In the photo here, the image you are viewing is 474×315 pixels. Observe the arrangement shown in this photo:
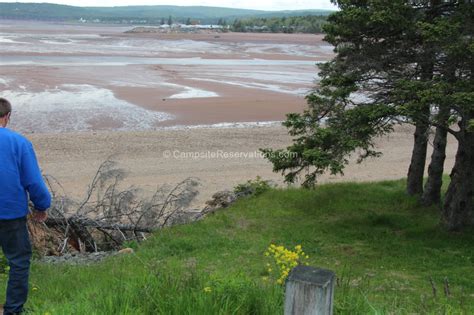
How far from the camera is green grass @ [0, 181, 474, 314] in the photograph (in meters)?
4.27

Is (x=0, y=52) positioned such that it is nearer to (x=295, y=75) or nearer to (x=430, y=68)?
(x=295, y=75)

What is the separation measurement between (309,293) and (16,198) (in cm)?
270

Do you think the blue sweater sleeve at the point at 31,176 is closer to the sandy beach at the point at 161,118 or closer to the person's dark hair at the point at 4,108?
the person's dark hair at the point at 4,108

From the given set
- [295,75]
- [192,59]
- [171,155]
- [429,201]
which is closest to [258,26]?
[192,59]

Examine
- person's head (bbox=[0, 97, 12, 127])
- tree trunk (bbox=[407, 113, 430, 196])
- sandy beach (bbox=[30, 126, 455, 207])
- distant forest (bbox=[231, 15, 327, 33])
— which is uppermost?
distant forest (bbox=[231, 15, 327, 33])

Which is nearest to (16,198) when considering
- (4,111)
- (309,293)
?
(4,111)

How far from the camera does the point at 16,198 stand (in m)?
4.57

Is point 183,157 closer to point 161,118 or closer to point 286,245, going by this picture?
point 161,118

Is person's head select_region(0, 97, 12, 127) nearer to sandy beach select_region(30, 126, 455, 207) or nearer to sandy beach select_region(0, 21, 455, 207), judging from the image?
sandy beach select_region(0, 21, 455, 207)

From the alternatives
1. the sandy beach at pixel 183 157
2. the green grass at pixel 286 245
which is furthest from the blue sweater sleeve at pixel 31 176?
the sandy beach at pixel 183 157

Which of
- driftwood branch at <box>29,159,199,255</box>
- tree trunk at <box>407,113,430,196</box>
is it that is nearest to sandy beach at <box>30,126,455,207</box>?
driftwood branch at <box>29,159,199,255</box>

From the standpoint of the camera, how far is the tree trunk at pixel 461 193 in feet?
30.6

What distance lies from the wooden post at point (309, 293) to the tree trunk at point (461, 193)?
6825 millimetres

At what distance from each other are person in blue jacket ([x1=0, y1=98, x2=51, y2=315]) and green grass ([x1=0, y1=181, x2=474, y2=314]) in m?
0.27
